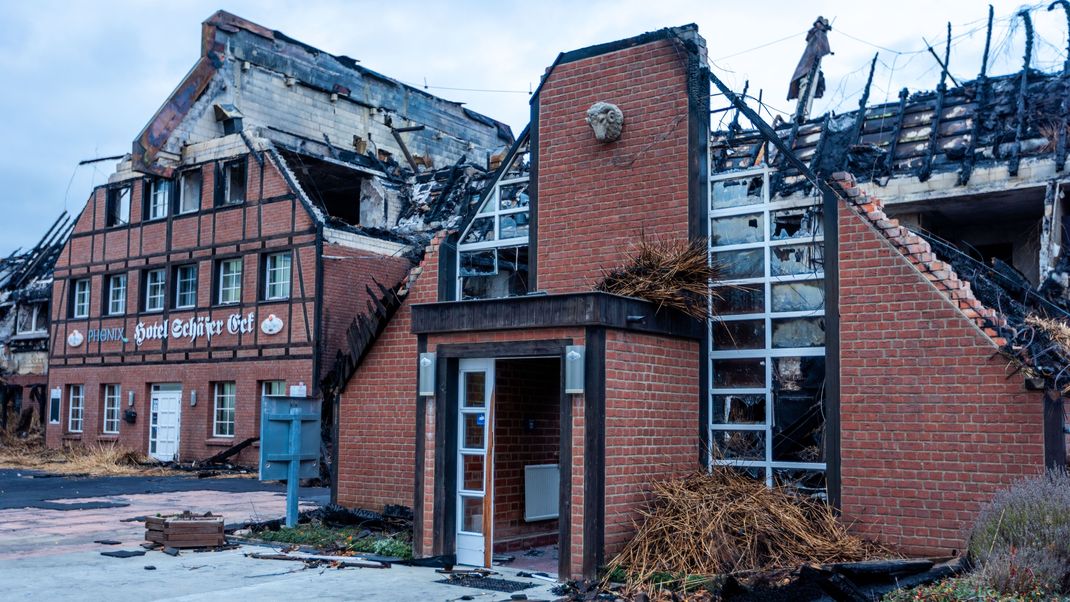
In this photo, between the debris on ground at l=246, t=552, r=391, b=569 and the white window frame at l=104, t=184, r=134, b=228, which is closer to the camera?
the debris on ground at l=246, t=552, r=391, b=569

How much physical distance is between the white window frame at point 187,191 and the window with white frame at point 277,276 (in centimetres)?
348

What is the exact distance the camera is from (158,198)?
2712 centimetres

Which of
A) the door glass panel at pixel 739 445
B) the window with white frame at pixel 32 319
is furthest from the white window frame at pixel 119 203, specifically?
the door glass panel at pixel 739 445

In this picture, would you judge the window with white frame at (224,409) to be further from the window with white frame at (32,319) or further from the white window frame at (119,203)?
the window with white frame at (32,319)

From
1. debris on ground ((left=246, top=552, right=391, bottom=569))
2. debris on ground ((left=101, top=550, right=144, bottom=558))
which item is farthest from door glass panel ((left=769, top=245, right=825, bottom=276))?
debris on ground ((left=101, top=550, right=144, bottom=558))

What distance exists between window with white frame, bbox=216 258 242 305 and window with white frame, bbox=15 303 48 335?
31.6 ft

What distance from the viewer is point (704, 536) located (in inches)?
350

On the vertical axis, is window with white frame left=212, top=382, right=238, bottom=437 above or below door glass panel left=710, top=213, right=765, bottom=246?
below

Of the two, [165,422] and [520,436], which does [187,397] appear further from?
[520,436]

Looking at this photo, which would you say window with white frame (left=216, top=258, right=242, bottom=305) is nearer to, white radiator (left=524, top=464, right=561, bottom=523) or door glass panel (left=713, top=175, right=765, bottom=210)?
white radiator (left=524, top=464, right=561, bottom=523)

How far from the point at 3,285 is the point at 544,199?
2849 centimetres

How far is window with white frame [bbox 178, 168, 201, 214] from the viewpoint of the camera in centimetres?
2636

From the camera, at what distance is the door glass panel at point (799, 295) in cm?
1009

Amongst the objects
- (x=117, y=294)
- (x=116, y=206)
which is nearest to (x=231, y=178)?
(x=116, y=206)
